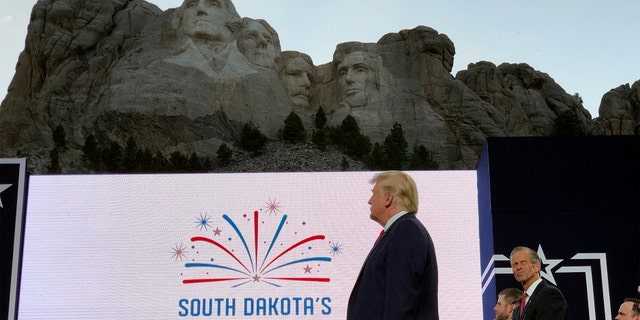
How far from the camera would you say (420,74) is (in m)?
40.1

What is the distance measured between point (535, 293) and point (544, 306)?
82mm

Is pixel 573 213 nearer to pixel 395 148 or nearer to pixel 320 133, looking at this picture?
pixel 395 148

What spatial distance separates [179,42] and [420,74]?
35.1 ft

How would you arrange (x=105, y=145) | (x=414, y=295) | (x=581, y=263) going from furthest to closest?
(x=105, y=145)
(x=581, y=263)
(x=414, y=295)

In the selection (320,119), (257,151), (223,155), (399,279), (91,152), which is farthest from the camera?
(320,119)

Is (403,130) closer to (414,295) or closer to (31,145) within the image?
(31,145)

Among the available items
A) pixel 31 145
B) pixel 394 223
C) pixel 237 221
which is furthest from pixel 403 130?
pixel 394 223

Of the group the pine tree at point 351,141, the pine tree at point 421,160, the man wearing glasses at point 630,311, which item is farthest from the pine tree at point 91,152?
the man wearing glasses at point 630,311

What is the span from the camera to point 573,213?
24.1 feet

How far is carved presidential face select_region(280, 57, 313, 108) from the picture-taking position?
1566 inches

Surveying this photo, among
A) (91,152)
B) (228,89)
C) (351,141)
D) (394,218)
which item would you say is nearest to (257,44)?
(228,89)

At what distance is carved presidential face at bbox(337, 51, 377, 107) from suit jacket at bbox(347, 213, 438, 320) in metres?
35.9

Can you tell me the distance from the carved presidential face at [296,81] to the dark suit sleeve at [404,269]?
36765 millimetres

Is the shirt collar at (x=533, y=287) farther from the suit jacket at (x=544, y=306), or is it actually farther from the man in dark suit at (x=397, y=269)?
the man in dark suit at (x=397, y=269)
